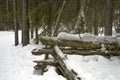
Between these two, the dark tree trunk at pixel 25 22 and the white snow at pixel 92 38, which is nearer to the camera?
the white snow at pixel 92 38

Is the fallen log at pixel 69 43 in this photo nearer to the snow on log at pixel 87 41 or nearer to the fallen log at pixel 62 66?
the snow on log at pixel 87 41

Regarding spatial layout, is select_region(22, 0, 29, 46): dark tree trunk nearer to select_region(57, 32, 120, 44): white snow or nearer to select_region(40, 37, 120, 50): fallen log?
select_region(40, 37, 120, 50): fallen log

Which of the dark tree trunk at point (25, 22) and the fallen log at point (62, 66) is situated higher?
the dark tree trunk at point (25, 22)

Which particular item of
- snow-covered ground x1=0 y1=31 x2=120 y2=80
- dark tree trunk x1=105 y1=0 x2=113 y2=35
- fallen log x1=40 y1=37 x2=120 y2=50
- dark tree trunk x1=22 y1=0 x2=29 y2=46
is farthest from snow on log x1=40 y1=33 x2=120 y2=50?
dark tree trunk x1=22 y1=0 x2=29 y2=46

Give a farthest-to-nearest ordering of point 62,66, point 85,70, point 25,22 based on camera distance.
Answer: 1. point 25,22
2. point 62,66
3. point 85,70

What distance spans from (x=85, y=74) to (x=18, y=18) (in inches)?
598

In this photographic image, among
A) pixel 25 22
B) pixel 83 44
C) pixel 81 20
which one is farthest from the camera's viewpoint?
pixel 25 22

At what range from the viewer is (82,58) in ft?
31.2

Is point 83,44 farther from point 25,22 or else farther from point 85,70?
point 25,22

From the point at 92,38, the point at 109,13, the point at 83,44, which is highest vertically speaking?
the point at 109,13

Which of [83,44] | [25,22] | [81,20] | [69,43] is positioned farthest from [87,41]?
[25,22]

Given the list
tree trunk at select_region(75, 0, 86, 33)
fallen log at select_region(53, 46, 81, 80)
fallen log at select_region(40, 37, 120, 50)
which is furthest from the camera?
tree trunk at select_region(75, 0, 86, 33)

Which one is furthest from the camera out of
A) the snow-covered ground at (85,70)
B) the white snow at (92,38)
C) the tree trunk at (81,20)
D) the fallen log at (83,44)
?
the tree trunk at (81,20)

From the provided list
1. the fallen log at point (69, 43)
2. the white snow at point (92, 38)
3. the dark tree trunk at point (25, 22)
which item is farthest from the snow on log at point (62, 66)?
the dark tree trunk at point (25, 22)
